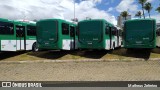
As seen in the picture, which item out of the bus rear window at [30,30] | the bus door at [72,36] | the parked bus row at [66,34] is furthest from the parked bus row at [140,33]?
the bus rear window at [30,30]

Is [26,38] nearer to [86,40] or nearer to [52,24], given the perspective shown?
[52,24]

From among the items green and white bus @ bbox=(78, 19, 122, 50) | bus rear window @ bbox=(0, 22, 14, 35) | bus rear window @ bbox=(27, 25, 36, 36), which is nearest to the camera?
bus rear window @ bbox=(0, 22, 14, 35)

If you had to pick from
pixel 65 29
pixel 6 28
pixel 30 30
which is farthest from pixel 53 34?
pixel 30 30

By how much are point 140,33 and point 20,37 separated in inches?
378

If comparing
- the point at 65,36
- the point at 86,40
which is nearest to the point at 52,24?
the point at 65,36

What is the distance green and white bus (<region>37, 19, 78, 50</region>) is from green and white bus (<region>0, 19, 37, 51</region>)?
5.16 ft

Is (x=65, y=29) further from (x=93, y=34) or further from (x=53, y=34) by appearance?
(x=93, y=34)

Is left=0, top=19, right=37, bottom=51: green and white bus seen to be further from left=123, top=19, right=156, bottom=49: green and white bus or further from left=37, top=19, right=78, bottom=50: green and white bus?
left=123, top=19, right=156, bottom=49: green and white bus

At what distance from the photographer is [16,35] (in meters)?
21.9

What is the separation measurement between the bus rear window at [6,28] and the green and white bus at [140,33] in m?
9.02

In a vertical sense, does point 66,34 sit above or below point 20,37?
above

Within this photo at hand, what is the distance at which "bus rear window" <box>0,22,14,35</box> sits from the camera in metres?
19.5

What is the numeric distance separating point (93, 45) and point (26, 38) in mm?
5891

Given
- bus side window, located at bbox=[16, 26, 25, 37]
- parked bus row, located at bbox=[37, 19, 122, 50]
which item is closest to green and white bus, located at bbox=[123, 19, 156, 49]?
parked bus row, located at bbox=[37, 19, 122, 50]
